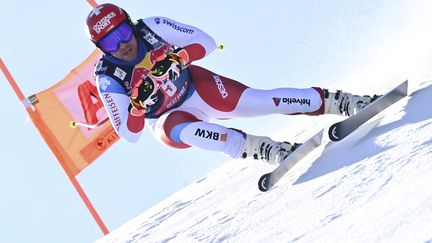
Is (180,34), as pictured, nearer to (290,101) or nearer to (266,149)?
(290,101)

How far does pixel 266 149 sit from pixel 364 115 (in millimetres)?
693

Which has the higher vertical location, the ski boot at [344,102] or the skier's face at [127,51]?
the skier's face at [127,51]

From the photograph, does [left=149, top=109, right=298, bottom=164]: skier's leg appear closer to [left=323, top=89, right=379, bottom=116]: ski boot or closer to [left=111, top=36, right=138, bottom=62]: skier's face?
[left=323, top=89, right=379, bottom=116]: ski boot

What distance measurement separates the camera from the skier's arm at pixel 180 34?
524cm

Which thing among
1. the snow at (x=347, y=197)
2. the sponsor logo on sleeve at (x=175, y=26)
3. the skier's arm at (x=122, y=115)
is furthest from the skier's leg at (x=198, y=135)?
the sponsor logo on sleeve at (x=175, y=26)

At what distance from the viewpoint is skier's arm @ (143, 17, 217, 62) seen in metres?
5.24

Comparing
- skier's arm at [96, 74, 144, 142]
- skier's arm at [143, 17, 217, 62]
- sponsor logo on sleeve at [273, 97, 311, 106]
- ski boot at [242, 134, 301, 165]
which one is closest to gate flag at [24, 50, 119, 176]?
skier's arm at [143, 17, 217, 62]

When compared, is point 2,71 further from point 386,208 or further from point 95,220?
point 386,208

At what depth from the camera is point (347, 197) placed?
3.20 metres

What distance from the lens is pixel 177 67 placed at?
4.93 m

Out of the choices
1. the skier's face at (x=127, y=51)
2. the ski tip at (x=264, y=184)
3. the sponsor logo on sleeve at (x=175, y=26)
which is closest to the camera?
the ski tip at (x=264, y=184)

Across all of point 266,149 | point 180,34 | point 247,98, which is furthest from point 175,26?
point 266,149

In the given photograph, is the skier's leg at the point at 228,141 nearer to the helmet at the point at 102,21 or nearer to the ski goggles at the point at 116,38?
the ski goggles at the point at 116,38

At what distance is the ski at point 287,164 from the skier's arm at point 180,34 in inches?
40.8
